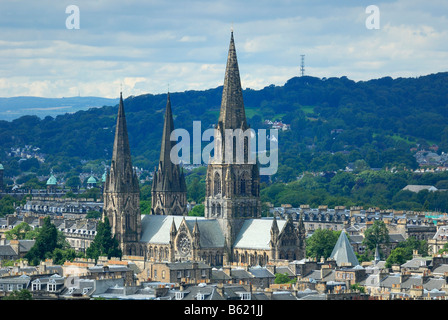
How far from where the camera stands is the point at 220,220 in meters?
137

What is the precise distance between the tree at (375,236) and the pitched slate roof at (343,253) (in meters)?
21.9

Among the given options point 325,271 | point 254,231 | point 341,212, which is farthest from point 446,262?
point 341,212

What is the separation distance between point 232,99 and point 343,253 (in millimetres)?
20275

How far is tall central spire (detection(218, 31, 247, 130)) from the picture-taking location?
137 meters

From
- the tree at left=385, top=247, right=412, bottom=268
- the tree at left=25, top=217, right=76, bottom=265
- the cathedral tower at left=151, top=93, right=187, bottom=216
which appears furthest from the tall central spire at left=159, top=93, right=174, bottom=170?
the tree at left=385, top=247, right=412, bottom=268

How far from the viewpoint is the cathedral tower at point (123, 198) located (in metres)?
143

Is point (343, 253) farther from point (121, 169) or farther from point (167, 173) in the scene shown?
point (167, 173)

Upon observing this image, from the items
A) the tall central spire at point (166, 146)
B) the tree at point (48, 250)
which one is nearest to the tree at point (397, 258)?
the tall central spire at point (166, 146)

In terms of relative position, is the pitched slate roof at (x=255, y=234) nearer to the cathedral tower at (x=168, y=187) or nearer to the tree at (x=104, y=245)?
the tree at (x=104, y=245)

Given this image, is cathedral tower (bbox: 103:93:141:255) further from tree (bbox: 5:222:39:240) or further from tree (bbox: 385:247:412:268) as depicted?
tree (bbox: 385:247:412:268)

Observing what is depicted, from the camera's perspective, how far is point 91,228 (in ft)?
536

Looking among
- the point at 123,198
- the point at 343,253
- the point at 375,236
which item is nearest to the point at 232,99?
the point at 123,198

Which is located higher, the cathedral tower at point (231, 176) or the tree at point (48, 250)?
the cathedral tower at point (231, 176)
